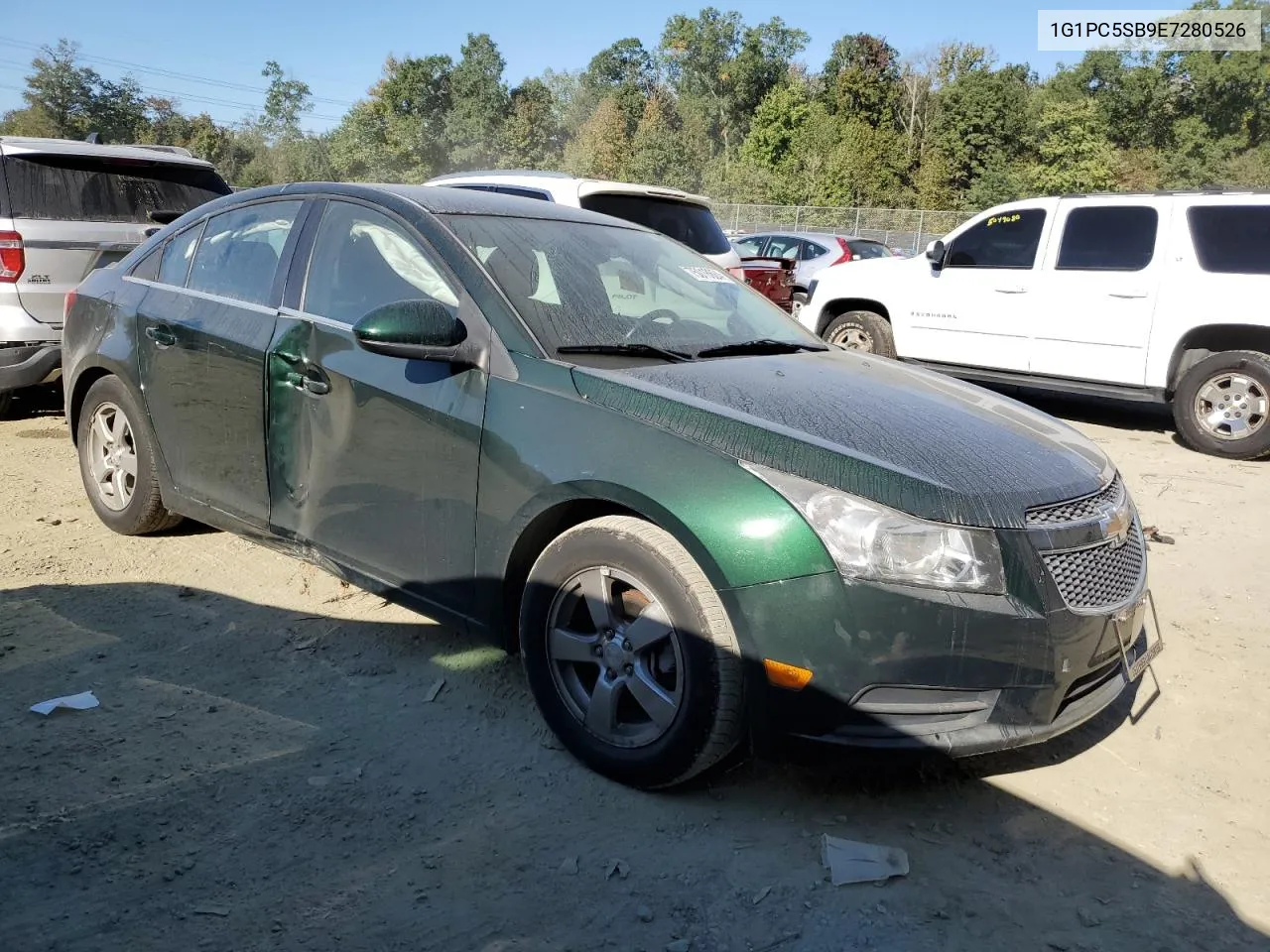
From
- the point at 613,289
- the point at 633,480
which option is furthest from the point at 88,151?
the point at 633,480

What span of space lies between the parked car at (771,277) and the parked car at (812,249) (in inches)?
189

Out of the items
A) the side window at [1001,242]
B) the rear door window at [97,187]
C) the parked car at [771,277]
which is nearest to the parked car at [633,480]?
the rear door window at [97,187]

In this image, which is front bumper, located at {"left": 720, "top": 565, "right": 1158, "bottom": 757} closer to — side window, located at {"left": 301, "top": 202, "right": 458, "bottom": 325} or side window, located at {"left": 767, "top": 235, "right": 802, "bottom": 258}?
side window, located at {"left": 301, "top": 202, "right": 458, "bottom": 325}

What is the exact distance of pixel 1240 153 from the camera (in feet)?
196

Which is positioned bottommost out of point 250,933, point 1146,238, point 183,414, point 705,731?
point 250,933

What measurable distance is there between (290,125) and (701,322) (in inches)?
3494

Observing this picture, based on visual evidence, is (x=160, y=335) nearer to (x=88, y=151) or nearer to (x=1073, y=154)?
(x=88, y=151)

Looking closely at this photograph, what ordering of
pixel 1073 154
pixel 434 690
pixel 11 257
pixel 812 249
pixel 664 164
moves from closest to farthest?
pixel 434 690
pixel 11 257
pixel 812 249
pixel 1073 154
pixel 664 164

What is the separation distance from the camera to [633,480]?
2.73 m

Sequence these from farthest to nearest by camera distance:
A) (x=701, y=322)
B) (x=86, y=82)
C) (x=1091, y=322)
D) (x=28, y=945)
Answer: (x=86, y=82) → (x=1091, y=322) → (x=701, y=322) → (x=28, y=945)

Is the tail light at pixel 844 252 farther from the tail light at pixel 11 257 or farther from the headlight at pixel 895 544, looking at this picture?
the headlight at pixel 895 544

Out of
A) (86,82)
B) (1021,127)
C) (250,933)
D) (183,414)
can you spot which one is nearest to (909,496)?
(250,933)

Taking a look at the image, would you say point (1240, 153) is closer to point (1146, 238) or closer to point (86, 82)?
point (1146, 238)

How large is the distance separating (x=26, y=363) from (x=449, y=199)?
14.1 feet
